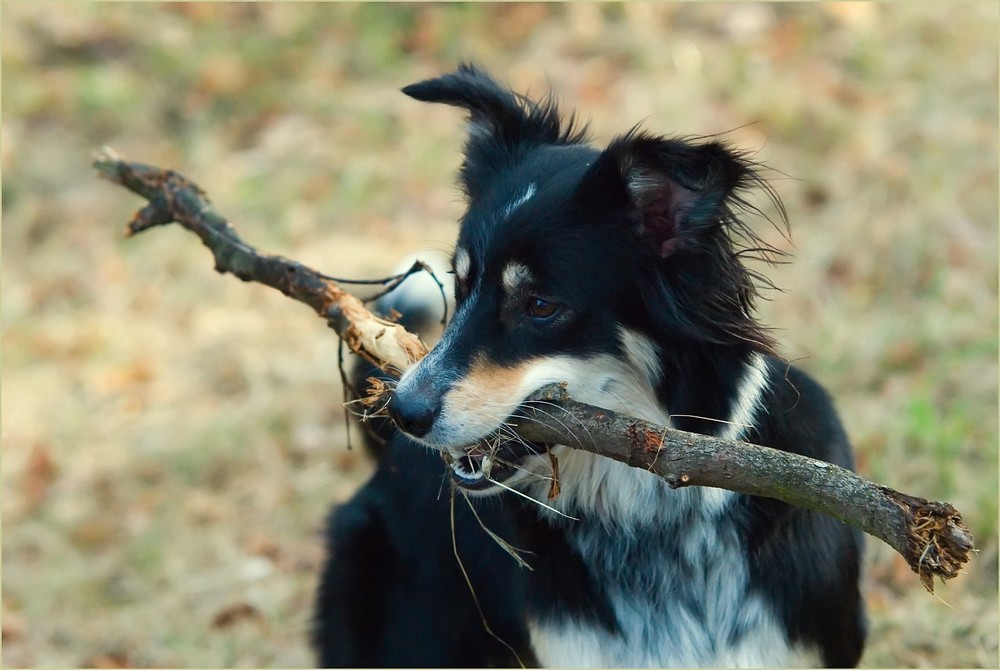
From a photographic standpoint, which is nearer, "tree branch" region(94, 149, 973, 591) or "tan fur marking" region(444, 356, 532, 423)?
"tree branch" region(94, 149, 973, 591)

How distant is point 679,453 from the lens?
8.59 ft

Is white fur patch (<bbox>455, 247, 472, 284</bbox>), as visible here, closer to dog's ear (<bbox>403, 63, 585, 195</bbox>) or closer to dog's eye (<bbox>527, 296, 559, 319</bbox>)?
dog's eye (<bbox>527, 296, 559, 319</bbox>)

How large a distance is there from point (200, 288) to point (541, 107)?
5.02 meters

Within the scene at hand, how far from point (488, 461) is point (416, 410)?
29cm

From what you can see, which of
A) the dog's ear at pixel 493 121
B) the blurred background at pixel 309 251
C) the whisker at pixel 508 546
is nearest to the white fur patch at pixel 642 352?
the whisker at pixel 508 546

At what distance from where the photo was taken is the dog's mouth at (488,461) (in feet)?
10.0

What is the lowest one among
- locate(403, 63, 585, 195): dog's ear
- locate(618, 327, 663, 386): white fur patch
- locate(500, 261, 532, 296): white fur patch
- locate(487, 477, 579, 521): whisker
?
locate(487, 477, 579, 521): whisker

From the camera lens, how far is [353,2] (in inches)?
402

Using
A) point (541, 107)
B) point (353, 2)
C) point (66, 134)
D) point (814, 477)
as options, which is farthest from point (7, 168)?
point (814, 477)

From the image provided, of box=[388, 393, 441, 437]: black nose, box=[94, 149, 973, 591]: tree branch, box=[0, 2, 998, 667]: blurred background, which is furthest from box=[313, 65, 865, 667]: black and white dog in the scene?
box=[0, 2, 998, 667]: blurred background

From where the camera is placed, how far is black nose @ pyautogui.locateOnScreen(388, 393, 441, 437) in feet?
9.57

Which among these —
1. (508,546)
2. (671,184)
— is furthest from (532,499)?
(671,184)

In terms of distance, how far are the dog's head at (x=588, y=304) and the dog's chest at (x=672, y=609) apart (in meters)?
0.41

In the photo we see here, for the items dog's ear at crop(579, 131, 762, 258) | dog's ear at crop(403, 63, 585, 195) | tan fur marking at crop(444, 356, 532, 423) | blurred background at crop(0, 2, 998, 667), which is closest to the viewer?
dog's ear at crop(579, 131, 762, 258)
